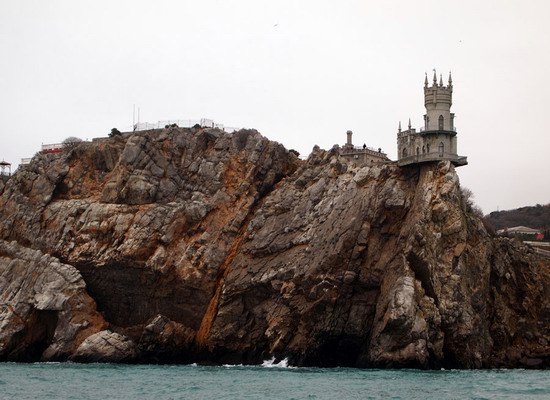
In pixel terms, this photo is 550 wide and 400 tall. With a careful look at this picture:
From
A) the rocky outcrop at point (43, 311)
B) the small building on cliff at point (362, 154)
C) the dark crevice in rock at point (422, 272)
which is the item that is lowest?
the rocky outcrop at point (43, 311)

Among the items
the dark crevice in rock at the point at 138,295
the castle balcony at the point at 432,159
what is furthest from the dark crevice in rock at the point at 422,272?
the dark crevice in rock at the point at 138,295

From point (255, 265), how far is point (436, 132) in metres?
18.9

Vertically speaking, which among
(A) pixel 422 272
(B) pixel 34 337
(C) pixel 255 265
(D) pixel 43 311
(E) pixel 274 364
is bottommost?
(E) pixel 274 364

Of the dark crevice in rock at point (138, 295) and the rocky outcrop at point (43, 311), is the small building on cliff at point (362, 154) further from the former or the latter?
the rocky outcrop at point (43, 311)

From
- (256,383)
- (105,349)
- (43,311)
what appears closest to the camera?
(256,383)

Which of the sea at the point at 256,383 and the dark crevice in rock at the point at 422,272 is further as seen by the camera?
the dark crevice in rock at the point at 422,272

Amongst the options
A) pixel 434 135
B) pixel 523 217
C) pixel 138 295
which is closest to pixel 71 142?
pixel 138 295

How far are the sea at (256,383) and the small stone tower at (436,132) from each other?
19.0m

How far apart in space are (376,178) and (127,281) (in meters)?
22.2

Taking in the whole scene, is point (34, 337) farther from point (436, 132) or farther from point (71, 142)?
point (436, 132)

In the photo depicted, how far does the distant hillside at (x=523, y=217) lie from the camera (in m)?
171

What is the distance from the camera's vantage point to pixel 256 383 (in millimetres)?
56156

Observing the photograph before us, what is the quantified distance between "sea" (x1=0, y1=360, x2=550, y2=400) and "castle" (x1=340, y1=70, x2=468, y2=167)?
18158mm

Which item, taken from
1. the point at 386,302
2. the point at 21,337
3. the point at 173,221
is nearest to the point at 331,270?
the point at 386,302
